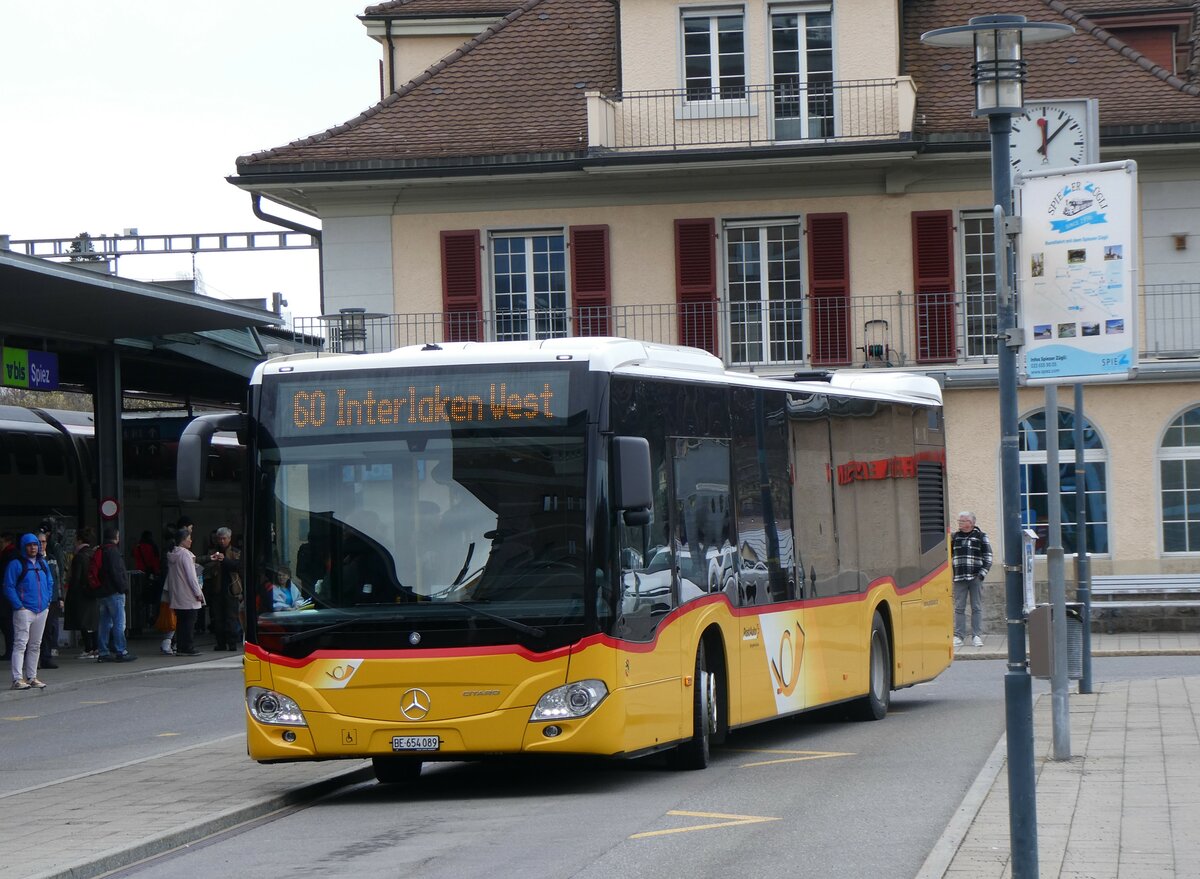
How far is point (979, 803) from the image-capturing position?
35.1 feet

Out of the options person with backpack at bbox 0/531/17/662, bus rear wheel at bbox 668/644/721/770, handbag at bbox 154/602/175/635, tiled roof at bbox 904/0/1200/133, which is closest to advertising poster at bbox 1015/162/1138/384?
bus rear wheel at bbox 668/644/721/770

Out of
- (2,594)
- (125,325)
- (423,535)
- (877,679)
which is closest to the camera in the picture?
(423,535)

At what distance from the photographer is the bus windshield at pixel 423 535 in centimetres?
1187

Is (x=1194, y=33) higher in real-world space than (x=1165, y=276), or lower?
higher

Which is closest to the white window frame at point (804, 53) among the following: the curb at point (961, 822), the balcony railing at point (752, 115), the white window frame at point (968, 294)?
the balcony railing at point (752, 115)

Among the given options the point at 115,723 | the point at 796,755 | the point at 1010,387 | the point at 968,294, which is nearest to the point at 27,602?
the point at 115,723

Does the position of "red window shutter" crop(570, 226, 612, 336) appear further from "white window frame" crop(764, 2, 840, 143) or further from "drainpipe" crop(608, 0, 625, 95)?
"white window frame" crop(764, 2, 840, 143)

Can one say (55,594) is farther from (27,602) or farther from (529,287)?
(529,287)

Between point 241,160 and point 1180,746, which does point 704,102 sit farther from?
point 1180,746

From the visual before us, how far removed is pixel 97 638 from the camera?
96.8ft

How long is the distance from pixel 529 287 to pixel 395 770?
19631 mm

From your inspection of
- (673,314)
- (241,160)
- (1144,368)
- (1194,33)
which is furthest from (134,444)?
(1194,33)

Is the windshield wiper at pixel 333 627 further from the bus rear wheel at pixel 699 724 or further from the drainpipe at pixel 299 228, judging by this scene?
the drainpipe at pixel 299 228

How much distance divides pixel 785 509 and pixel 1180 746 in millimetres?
3531
